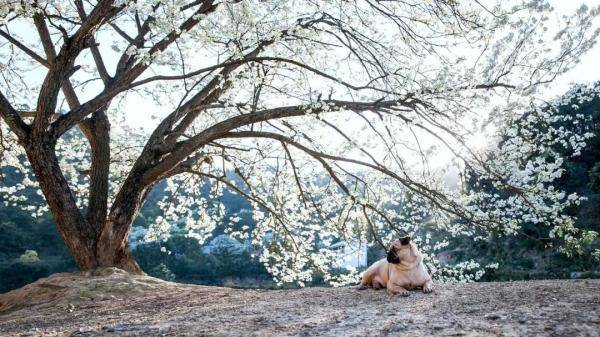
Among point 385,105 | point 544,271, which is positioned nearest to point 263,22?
point 385,105

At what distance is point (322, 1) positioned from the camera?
7426 millimetres

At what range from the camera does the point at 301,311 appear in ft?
14.7

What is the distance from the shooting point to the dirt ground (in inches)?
135

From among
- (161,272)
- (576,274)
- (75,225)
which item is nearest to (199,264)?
(161,272)

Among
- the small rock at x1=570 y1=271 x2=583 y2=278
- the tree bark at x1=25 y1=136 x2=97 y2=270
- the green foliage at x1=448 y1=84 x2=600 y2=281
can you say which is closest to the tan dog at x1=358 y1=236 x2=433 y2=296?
the tree bark at x1=25 y1=136 x2=97 y2=270

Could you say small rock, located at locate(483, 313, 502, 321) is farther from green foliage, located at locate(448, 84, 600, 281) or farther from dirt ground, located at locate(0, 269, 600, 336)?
green foliage, located at locate(448, 84, 600, 281)

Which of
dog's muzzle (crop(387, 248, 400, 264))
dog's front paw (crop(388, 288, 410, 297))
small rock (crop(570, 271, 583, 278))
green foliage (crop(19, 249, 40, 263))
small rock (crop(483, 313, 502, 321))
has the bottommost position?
small rock (crop(483, 313, 502, 321))

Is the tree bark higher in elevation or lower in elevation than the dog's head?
higher

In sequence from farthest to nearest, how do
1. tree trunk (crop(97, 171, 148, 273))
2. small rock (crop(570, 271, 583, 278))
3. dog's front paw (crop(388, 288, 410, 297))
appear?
small rock (crop(570, 271, 583, 278)) → tree trunk (crop(97, 171, 148, 273)) → dog's front paw (crop(388, 288, 410, 297))

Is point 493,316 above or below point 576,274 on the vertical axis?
below

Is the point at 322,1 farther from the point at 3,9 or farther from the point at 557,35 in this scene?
the point at 3,9

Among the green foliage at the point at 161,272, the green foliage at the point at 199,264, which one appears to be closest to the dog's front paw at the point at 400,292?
the green foliage at the point at 161,272

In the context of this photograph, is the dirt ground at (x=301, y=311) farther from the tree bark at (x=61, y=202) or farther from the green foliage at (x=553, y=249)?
the green foliage at (x=553, y=249)

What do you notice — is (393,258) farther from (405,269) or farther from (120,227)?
(120,227)
